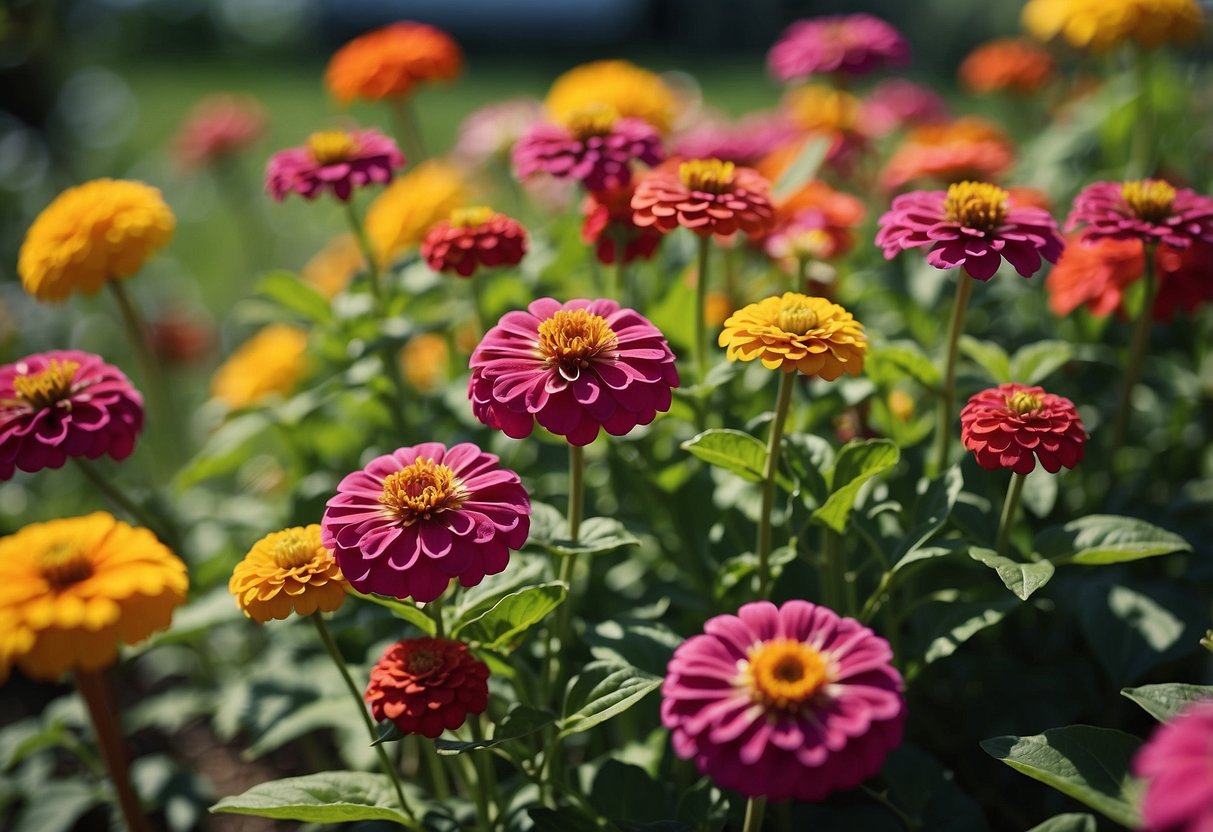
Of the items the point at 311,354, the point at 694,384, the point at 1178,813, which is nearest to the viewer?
the point at 1178,813

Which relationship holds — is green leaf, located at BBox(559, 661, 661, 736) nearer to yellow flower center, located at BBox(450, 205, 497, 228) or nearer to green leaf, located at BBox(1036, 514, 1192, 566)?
green leaf, located at BBox(1036, 514, 1192, 566)

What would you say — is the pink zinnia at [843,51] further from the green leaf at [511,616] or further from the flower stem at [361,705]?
the flower stem at [361,705]

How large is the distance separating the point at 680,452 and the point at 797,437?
32 centimetres

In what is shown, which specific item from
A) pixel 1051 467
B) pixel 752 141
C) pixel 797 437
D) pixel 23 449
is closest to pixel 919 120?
pixel 752 141

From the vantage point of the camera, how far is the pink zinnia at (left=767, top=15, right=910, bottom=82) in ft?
7.16

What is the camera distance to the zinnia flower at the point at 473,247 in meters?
1.62

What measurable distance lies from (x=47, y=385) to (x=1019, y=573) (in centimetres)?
141

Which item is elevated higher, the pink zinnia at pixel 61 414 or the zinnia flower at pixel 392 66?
the zinnia flower at pixel 392 66

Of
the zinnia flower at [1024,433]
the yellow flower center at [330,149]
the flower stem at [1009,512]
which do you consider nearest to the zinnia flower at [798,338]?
the zinnia flower at [1024,433]

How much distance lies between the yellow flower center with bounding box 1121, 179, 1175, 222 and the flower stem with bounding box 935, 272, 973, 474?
26cm

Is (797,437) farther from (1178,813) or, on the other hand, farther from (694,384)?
(1178,813)

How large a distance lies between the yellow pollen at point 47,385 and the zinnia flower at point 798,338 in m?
1.01

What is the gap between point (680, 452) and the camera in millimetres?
1853

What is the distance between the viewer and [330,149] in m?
1.79
